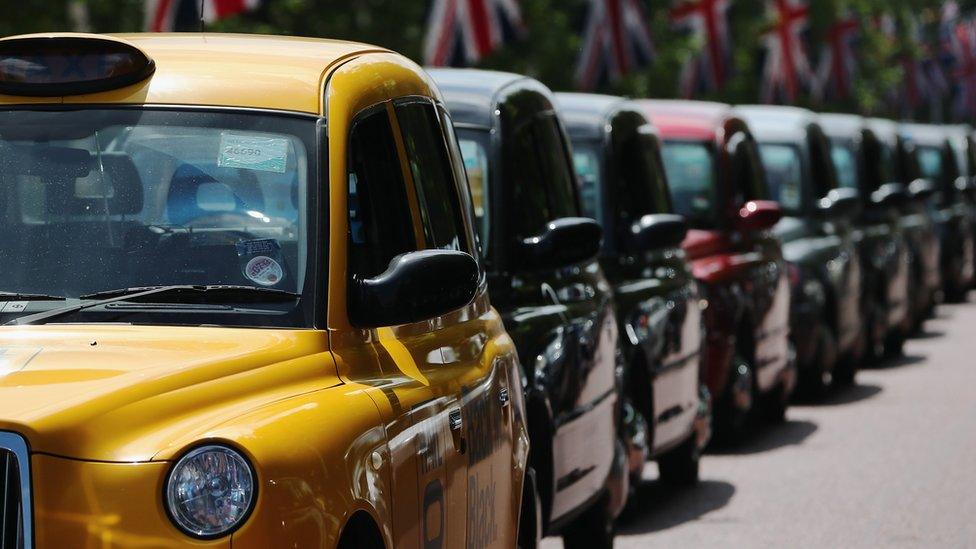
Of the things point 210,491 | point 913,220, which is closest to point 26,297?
point 210,491

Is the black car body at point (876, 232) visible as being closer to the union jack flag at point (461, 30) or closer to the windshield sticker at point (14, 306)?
the union jack flag at point (461, 30)

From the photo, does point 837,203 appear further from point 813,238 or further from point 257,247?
point 257,247

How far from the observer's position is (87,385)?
4.01 meters

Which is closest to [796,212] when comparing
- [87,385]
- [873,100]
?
[87,385]

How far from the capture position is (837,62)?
5531 cm

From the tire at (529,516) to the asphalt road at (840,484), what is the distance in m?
2.67

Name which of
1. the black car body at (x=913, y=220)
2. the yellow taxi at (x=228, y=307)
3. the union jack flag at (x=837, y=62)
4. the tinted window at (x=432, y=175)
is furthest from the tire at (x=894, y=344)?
the union jack flag at (x=837, y=62)

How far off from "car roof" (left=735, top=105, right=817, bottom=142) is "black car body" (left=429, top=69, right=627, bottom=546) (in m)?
7.56

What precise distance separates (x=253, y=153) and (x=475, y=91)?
339 centimetres

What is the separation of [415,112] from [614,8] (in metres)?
26.8

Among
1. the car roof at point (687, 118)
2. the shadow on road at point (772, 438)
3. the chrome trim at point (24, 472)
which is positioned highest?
the car roof at point (687, 118)

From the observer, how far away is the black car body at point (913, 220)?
68.3 ft

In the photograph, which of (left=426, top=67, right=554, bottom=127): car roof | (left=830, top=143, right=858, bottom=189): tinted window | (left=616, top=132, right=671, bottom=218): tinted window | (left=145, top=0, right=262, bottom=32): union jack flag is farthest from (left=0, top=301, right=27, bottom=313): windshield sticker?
(left=830, top=143, right=858, bottom=189): tinted window

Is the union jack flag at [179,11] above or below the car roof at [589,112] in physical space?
above
